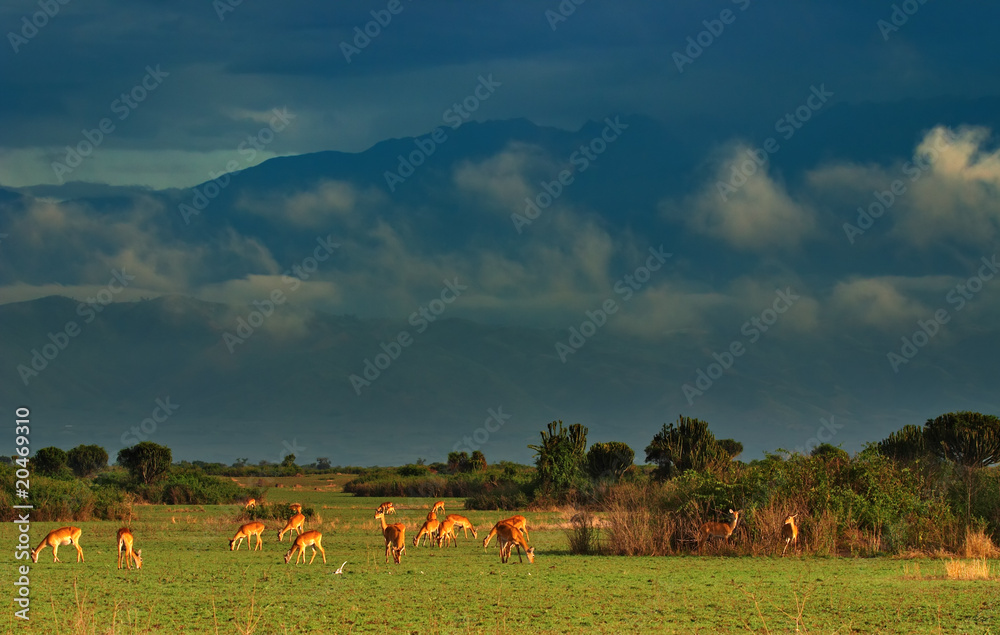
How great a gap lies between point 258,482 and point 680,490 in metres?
73.1

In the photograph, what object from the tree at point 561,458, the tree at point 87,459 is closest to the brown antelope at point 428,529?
the tree at point 561,458

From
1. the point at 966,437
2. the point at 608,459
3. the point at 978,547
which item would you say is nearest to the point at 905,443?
the point at 966,437

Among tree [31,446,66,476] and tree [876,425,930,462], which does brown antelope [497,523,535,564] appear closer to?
tree [876,425,930,462]

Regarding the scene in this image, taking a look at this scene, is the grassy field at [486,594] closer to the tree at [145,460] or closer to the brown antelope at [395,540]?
the brown antelope at [395,540]

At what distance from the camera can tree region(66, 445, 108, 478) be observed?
7875 cm

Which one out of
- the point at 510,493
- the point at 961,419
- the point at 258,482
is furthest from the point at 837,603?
the point at 258,482

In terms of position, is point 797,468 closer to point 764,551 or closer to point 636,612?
point 764,551

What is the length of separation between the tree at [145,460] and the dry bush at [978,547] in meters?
52.7

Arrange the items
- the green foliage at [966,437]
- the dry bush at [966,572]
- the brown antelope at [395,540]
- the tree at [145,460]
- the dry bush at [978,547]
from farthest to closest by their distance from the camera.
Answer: the tree at [145,460]
the green foliage at [966,437]
the dry bush at [978,547]
the brown antelope at [395,540]
the dry bush at [966,572]

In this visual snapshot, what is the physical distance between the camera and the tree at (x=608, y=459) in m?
58.8

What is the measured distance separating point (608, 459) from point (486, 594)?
43.2 metres

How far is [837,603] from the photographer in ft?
52.0

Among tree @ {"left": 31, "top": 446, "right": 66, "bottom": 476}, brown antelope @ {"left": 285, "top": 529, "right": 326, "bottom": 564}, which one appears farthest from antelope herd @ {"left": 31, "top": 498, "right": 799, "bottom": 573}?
tree @ {"left": 31, "top": 446, "right": 66, "bottom": 476}

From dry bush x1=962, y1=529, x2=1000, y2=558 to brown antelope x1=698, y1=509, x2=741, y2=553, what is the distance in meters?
5.68
